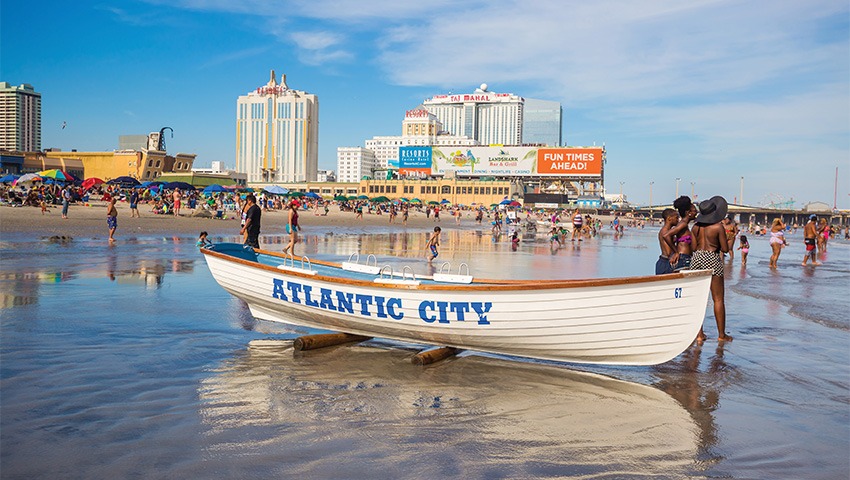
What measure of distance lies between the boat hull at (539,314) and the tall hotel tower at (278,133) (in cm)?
17599

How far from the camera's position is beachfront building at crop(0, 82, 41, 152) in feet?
591

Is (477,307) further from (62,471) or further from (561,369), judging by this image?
(62,471)

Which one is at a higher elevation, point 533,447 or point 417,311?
point 417,311

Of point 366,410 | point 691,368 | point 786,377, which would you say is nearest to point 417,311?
point 366,410

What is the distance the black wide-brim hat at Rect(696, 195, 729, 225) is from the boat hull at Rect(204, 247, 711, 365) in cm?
194

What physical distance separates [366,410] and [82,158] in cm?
9577

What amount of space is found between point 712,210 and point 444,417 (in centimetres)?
463

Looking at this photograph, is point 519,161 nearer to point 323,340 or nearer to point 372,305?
point 323,340

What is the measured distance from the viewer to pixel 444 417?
528cm

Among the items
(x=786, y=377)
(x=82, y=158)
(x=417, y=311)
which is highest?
(x=82, y=158)

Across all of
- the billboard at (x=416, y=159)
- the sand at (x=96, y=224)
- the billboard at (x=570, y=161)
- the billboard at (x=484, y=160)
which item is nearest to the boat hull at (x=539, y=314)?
the sand at (x=96, y=224)

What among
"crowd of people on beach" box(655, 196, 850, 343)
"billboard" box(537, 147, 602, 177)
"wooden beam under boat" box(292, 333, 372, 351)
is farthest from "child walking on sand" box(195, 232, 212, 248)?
"billboard" box(537, 147, 602, 177)

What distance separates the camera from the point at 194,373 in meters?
6.31

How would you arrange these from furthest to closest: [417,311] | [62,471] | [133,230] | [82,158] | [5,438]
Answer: [82,158]
[133,230]
[417,311]
[5,438]
[62,471]
